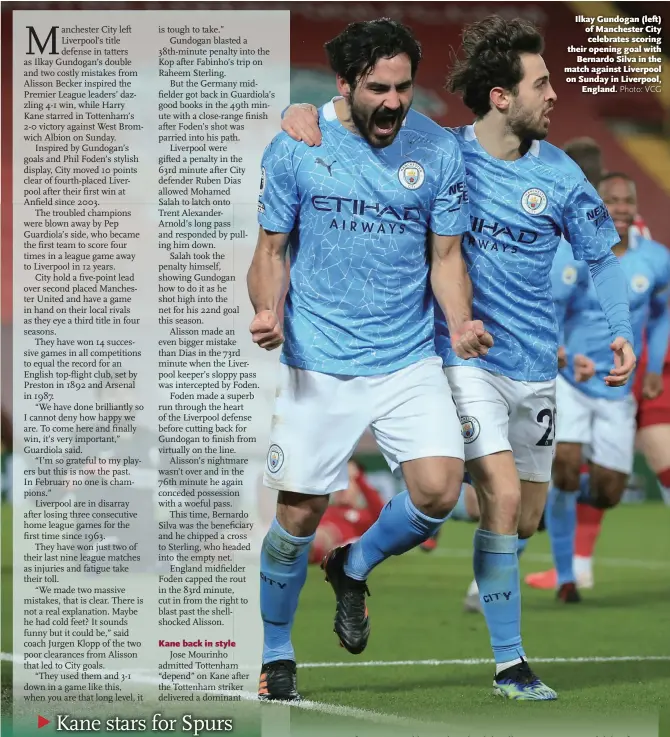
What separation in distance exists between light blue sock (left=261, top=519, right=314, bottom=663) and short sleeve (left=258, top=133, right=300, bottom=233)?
1.06 meters

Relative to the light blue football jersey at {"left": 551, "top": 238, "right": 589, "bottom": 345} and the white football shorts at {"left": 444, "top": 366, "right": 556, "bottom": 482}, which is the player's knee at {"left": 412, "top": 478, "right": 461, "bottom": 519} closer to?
the white football shorts at {"left": 444, "top": 366, "right": 556, "bottom": 482}

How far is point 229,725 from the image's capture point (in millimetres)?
4891

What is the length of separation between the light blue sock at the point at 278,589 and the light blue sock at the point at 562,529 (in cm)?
318

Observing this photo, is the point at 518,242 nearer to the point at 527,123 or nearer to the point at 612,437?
the point at 527,123

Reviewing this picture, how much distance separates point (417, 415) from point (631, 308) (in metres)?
3.39

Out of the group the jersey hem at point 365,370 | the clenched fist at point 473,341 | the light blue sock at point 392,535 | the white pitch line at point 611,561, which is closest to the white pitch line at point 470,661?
the light blue sock at point 392,535

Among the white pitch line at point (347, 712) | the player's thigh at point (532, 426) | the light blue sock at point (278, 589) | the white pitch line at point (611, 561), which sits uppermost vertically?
the player's thigh at point (532, 426)

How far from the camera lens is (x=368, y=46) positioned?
4660 mm

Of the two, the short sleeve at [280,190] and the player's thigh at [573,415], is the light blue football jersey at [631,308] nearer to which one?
the player's thigh at [573,415]

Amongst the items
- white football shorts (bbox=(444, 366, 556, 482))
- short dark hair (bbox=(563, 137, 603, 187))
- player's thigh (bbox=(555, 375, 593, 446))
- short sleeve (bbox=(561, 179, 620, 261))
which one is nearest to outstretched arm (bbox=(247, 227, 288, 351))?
white football shorts (bbox=(444, 366, 556, 482))

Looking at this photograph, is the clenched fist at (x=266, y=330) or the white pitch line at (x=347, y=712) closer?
the clenched fist at (x=266, y=330)

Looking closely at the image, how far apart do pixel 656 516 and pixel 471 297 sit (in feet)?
32.2

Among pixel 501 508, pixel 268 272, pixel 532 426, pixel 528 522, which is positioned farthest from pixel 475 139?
pixel 528 522

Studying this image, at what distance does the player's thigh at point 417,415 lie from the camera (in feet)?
15.3
